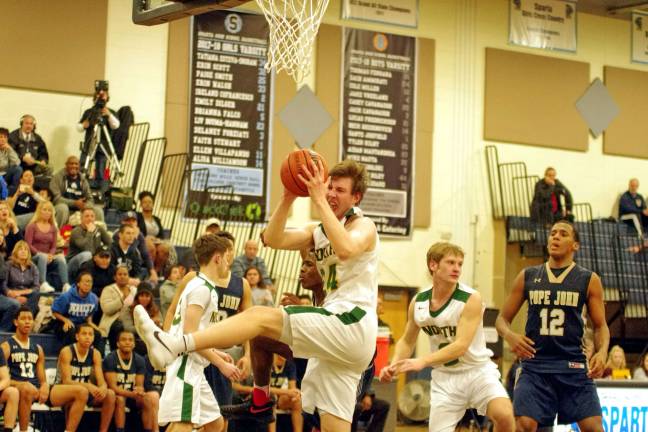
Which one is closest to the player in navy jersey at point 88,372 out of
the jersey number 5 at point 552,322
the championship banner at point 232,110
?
the jersey number 5 at point 552,322

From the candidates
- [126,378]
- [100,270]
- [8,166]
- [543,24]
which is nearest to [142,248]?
[100,270]

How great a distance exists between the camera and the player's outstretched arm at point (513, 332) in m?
7.57

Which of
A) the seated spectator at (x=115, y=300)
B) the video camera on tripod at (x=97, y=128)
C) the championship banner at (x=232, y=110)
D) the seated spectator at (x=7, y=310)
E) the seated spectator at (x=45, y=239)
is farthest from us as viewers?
→ the championship banner at (x=232, y=110)

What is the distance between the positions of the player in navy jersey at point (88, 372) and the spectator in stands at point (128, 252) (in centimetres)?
208

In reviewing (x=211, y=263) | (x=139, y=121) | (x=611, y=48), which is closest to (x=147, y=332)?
(x=211, y=263)

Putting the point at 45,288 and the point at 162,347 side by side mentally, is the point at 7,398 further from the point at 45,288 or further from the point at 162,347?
the point at 162,347

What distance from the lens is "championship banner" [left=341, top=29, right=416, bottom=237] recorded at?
59.7 ft

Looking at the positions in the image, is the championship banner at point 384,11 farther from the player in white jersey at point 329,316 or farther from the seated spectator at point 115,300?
the player in white jersey at point 329,316

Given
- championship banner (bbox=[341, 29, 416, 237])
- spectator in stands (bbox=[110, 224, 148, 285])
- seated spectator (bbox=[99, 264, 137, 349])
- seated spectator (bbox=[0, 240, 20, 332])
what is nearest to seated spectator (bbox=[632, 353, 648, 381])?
championship banner (bbox=[341, 29, 416, 237])

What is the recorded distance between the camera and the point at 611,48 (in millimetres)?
20703

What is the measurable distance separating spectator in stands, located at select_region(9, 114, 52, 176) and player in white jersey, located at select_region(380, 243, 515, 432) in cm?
908

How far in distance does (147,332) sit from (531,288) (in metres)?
3.53

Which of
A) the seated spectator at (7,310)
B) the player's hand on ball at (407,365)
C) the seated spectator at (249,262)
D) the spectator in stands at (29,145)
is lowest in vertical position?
the seated spectator at (7,310)

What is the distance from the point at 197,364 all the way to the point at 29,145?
28.5 ft
